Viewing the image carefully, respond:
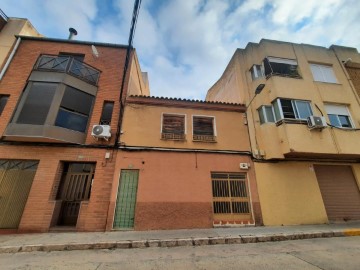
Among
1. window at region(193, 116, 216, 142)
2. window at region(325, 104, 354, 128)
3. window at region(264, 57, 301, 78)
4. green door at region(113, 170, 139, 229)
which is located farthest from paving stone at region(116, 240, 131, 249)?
window at region(325, 104, 354, 128)

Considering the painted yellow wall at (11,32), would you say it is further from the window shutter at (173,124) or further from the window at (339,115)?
the window at (339,115)

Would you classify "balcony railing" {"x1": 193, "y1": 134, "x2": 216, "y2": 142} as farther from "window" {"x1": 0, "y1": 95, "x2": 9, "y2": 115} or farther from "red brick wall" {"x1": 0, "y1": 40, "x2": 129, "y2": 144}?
"window" {"x1": 0, "y1": 95, "x2": 9, "y2": 115}

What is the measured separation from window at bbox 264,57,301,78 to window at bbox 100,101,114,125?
29.8ft

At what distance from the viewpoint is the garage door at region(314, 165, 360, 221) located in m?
8.75

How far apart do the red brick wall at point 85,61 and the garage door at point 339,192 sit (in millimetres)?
11288

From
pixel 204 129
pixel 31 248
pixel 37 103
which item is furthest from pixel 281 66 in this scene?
pixel 31 248

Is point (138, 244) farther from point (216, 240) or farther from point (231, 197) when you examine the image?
point (231, 197)

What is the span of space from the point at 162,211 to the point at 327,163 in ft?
30.3

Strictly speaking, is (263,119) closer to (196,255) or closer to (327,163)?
(327,163)

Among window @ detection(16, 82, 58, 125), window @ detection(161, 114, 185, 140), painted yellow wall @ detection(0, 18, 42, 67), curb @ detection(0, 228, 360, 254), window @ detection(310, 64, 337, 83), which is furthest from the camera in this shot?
window @ detection(310, 64, 337, 83)


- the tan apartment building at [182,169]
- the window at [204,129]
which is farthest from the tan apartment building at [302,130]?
the window at [204,129]

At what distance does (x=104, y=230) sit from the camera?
23.1ft

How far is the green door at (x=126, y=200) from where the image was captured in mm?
7309

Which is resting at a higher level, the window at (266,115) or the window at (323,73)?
the window at (323,73)
